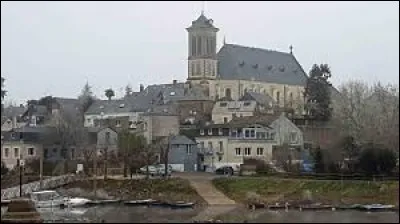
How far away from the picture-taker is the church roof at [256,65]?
96.1 metres

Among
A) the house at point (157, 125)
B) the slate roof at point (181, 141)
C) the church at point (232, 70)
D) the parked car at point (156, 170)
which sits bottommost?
the parked car at point (156, 170)

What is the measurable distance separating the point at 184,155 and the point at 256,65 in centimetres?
3605

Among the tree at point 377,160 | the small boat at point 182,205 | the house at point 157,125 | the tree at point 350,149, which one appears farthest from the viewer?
the house at point 157,125

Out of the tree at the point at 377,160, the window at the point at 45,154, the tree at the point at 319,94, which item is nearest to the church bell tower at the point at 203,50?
the tree at the point at 319,94

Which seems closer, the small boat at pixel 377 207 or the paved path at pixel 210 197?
the small boat at pixel 377 207

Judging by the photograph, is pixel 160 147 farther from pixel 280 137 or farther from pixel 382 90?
pixel 382 90

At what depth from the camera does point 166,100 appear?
8519cm

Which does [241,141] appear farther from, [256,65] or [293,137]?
[256,65]

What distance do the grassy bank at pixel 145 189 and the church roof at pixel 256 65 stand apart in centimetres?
4349

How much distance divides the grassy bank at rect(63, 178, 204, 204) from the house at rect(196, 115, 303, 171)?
10452mm

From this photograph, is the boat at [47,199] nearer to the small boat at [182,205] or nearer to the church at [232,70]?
the small boat at [182,205]

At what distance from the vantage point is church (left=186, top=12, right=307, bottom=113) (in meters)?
94.1

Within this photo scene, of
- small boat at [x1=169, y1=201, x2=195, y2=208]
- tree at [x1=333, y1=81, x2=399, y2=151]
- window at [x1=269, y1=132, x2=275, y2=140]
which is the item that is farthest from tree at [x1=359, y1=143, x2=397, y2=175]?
window at [x1=269, y1=132, x2=275, y2=140]

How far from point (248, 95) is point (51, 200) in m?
39.7
